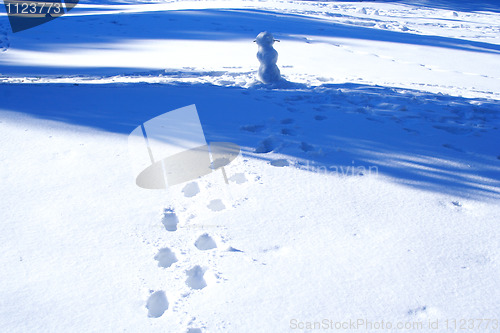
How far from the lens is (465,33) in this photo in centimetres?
1094

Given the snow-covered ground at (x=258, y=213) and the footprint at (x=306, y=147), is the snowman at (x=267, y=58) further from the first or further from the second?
the footprint at (x=306, y=147)

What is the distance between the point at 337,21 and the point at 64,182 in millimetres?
10372

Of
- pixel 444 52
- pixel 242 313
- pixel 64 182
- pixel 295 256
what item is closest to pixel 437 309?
pixel 295 256

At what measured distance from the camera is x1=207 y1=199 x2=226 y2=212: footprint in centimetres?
219

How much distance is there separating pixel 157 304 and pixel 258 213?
0.73 m

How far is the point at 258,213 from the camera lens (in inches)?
84.0

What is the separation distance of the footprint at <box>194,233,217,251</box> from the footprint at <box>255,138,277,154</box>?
98cm

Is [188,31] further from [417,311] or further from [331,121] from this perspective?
[417,311]

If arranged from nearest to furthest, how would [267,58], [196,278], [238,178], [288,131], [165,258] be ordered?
[196,278]
[165,258]
[238,178]
[288,131]
[267,58]

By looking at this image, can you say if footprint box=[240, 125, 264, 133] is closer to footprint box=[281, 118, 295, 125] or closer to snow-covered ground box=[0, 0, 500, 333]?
snow-covered ground box=[0, 0, 500, 333]

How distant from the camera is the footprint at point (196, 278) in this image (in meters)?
1.68

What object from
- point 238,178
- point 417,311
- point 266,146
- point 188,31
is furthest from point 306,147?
point 188,31

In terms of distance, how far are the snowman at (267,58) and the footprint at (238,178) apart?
2286mm

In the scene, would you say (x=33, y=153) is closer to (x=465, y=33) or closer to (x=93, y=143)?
(x=93, y=143)
